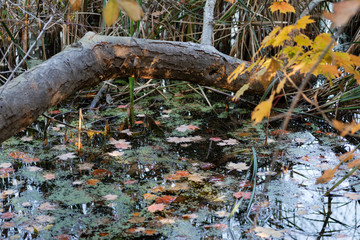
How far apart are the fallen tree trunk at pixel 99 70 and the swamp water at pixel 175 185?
0.35m

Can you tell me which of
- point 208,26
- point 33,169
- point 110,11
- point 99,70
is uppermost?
point 110,11

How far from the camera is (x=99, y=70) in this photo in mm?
2178

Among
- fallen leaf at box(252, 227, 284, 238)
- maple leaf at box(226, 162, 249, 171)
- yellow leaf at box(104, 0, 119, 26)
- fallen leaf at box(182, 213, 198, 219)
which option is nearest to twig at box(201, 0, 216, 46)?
maple leaf at box(226, 162, 249, 171)

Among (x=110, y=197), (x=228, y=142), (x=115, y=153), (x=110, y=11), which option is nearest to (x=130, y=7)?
(x=110, y=11)

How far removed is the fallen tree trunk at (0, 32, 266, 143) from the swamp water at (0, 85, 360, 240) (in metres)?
0.35

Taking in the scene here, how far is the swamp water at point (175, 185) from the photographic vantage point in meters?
1.52

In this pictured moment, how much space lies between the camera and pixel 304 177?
193 cm

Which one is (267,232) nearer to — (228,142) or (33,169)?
(228,142)

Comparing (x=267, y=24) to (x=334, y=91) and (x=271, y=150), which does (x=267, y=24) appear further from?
(x=271, y=150)

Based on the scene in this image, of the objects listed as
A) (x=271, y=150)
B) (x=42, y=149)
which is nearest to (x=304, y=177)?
(x=271, y=150)

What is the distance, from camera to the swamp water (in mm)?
1516

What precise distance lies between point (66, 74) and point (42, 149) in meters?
0.58

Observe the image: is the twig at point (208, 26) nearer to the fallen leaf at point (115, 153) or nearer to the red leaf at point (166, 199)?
the fallen leaf at point (115, 153)

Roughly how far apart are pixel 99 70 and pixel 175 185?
794 mm
